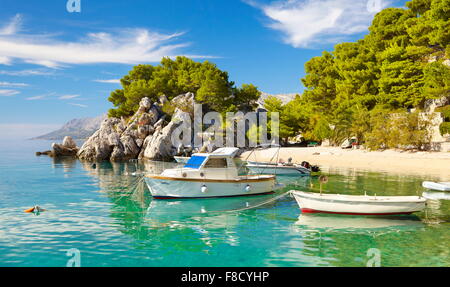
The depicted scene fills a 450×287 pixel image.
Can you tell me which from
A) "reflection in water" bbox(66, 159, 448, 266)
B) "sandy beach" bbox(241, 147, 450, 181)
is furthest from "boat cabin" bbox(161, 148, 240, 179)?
"sandy beach" bbox(241, 147, 450, 181)

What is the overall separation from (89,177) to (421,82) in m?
52.0

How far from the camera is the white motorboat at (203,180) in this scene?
21.6m

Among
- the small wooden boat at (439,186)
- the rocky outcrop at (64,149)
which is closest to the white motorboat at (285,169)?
the small wooden boat at (439,186)

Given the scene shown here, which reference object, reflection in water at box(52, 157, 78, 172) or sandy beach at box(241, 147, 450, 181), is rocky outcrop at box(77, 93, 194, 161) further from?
sandy beach at box(241, 147, 450, 181)

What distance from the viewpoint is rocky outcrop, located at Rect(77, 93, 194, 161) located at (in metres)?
57.8

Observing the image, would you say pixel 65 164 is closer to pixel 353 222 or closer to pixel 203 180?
pixel 203 180

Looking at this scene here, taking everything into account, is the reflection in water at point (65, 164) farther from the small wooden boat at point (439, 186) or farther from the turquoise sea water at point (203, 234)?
the small wooden boat at point (439, 186)

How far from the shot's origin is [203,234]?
14859mm

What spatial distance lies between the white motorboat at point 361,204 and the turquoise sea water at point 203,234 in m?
0.51

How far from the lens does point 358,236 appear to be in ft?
47.6

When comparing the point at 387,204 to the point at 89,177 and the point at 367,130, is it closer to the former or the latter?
the point at 89,177

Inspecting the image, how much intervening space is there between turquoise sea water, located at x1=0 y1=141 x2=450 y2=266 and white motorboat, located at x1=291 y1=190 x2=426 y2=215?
51 cm

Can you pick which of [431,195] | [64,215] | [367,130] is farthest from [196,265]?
[367,130]

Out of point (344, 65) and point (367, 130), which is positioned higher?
point (344, 65)
